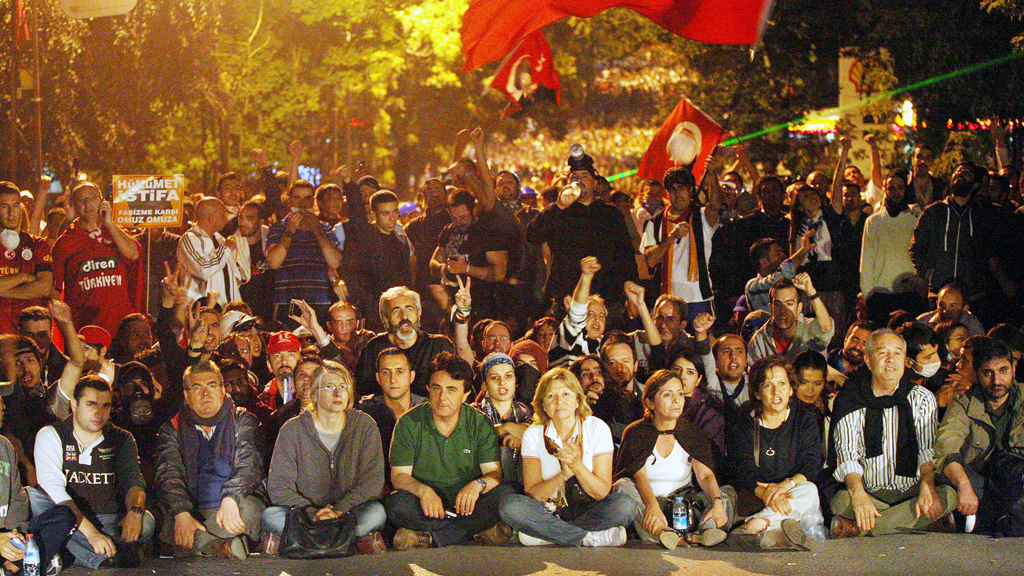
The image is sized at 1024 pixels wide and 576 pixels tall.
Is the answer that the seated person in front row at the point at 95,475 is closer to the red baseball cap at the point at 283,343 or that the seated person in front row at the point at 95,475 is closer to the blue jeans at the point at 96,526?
the blue jeans at the point at 96,526

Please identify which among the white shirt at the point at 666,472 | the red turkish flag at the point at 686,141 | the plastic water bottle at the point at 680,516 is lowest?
the plastic water bottle at the point at 680,516

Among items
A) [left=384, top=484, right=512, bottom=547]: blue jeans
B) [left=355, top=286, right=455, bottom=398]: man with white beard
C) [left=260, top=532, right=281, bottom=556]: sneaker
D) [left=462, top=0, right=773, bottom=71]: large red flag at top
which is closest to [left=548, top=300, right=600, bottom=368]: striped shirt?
[left=355, top=286, right=455, bottom=398]: man with white beard

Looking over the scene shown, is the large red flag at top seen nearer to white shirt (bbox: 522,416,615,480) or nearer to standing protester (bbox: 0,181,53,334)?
standing protester (bbox: 0,181,53,334)

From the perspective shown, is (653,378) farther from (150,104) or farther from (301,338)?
(150,104)

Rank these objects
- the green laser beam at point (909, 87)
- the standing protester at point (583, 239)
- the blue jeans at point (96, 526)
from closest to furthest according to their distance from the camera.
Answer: the blue jeans at point (96, 526) → the standing protester at point (583, 239) → the green laser beam at point (909, 87)

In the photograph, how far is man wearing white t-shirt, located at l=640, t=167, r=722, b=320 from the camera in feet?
38.5

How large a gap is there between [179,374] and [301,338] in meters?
1.09

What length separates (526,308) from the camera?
11922 mm

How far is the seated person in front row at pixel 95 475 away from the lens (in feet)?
26.8

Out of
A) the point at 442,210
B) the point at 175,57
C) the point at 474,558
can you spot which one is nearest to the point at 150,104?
the point at 175,57

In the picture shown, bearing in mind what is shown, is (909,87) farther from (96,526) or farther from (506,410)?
(96,526)

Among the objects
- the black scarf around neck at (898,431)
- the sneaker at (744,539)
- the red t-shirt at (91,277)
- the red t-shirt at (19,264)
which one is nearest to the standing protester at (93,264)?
the red t-shirt at (91,277)

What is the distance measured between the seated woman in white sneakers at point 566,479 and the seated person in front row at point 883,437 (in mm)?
1415

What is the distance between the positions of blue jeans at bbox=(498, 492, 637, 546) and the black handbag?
3.10 feet
